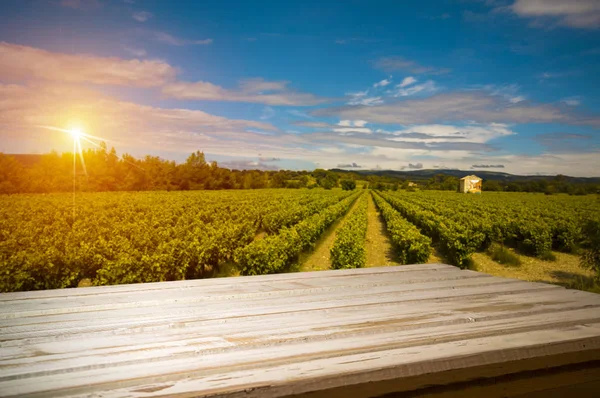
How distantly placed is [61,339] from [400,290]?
203 centimetres

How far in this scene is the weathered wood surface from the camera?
1306mm

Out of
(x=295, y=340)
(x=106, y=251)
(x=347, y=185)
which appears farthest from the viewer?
(x=347, y=185)

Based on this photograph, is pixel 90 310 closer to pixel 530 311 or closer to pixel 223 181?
pixel 530 311

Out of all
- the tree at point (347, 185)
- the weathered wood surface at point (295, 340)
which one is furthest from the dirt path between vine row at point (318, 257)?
the tree at point (347, 185)

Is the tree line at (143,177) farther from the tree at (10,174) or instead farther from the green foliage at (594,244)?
the green foliage at (594,244)

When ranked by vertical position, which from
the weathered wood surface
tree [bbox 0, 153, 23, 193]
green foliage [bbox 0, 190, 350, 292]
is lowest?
green foliage [bbox 0, 190, 350, 292]

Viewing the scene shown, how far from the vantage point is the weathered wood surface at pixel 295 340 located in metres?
1.31

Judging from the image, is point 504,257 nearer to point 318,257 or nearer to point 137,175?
point 318,257

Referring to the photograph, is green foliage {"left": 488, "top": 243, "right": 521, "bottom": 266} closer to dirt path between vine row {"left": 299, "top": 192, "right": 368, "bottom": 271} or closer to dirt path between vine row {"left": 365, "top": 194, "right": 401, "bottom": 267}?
dirt path between vine row {"left": 365, "top": 194, "right": 401, "bottom": 267}

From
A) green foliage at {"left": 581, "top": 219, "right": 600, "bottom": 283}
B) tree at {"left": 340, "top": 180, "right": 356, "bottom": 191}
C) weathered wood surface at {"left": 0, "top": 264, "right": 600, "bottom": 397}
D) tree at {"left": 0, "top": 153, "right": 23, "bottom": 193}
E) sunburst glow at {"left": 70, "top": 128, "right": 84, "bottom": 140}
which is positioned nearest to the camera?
weathered wood surface at {"left": 0, "top": 264, "right": 600, "bottom": 397}

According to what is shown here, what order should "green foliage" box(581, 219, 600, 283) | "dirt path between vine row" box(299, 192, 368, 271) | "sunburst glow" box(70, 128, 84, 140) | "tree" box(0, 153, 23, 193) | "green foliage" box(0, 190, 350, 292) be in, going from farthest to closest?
"tree" box(0, 153, 23, 193) → "sunburst glow" box(70, 128, 84, 140) → "dirt path between vine row" box(299, 192, 368, 271) → "green foliage" box(581, 219, 600, 283) → "green foliage" box(0, 190, 350, 292)

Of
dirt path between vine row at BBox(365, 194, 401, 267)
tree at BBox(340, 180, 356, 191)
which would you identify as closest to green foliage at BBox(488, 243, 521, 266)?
dirt path between vine row at BBox(365, 194, 401, 267)

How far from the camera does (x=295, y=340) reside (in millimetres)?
1624

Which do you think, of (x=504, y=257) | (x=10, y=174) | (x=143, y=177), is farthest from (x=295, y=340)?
(x=143, y=177)
